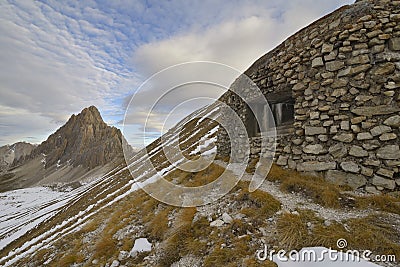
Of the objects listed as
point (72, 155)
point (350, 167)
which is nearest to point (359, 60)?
point (350, 167)

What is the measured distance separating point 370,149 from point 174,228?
640 cm

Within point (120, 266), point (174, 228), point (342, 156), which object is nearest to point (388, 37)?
point (342, 156)

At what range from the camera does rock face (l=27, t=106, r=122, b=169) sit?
15450cm

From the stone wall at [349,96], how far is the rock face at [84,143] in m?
160

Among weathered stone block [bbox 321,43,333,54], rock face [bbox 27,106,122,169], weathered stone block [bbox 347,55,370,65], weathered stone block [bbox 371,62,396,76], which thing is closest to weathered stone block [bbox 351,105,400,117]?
weathered stone block [bbox 371,62,396,76]

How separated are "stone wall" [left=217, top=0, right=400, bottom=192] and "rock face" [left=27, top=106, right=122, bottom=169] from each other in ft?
524

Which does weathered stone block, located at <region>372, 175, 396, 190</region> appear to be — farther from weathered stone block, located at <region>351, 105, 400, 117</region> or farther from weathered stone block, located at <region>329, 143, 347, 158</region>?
weathered stone block, located at <region>351, 105, 400, 117</region>

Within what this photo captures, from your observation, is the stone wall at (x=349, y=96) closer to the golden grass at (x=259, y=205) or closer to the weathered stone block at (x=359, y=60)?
the weathered stone block at (x=359, y=60)

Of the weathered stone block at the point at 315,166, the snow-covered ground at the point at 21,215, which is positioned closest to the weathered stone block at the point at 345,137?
the weathered stone block at the point at 315,166

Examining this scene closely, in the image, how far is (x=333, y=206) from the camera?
17.5ft

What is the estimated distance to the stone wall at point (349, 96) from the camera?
5.68 meters

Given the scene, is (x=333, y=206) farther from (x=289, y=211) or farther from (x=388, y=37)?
(x=388, y=37)
